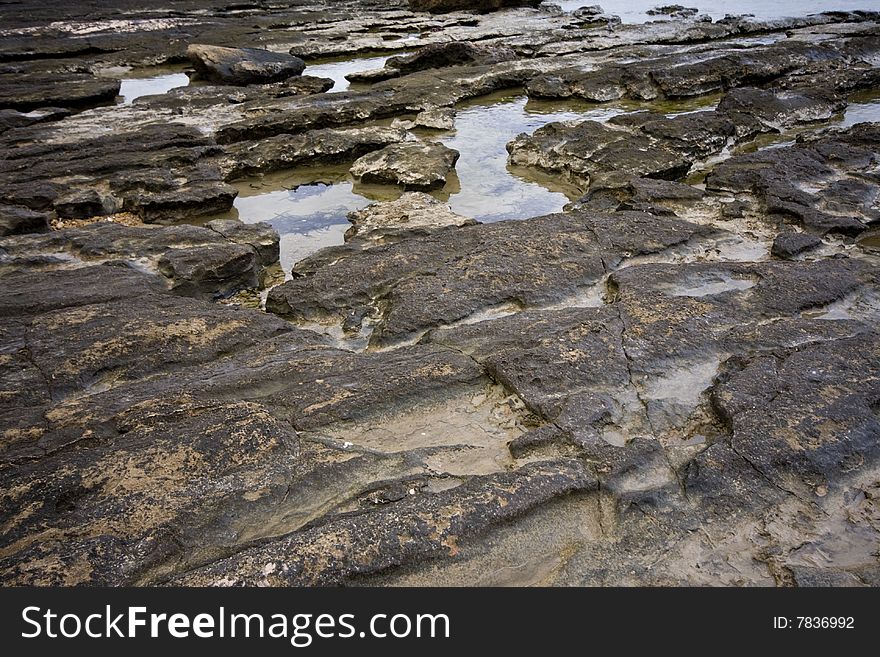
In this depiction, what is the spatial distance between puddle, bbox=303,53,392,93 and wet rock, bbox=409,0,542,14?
6820 millimetres

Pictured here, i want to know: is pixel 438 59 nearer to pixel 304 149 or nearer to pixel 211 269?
pixel 304 149

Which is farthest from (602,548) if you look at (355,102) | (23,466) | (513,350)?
(355,102)

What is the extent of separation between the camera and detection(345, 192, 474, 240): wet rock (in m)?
6.37

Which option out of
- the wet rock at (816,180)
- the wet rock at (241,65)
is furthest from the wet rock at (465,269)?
the wet rock at (241,65)

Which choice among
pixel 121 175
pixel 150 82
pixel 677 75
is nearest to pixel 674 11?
pixel 677 75

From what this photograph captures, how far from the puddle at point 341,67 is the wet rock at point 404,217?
25.4ft

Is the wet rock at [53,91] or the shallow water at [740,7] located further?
the shallow water at [740,7]

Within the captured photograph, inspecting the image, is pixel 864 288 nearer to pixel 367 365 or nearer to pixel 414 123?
pixel 367 365

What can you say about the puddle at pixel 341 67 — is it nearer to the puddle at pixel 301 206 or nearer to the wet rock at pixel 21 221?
the puddle at pixel 301 206

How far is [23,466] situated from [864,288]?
550cm

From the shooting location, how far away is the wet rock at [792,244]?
5.73 m

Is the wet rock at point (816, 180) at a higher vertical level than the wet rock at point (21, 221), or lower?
higher

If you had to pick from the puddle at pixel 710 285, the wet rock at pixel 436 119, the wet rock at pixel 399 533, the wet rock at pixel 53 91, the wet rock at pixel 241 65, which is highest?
the wet rock at pixel 241 65

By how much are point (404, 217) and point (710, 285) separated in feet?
9.95
